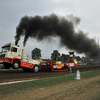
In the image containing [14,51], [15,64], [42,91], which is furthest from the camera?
[14,51]

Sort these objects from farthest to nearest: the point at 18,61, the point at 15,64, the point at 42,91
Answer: the point at 18,61
the point at 15,64
the point at 42,91

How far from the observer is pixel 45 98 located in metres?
4.07

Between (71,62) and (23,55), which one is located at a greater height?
(23,55)

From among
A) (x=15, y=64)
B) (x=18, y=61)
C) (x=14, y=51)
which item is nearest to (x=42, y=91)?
(x=15, y=64)

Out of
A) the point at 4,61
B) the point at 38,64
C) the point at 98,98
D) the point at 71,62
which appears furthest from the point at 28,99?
the point at 71,62

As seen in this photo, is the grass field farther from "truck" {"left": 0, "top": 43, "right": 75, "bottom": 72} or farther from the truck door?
the truck door

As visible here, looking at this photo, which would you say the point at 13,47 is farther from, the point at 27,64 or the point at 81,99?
the point at 81,99

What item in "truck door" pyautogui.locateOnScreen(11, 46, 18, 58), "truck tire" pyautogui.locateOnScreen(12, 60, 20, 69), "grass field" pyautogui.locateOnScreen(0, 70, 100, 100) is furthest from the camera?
"truck door" pyautogui.locateOnScreen(11, 46, 18, 58)

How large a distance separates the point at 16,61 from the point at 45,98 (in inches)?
394

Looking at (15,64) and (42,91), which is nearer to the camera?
(42,91)

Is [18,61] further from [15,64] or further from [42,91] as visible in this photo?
[42,91]

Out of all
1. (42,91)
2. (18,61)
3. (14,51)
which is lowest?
(42,91)

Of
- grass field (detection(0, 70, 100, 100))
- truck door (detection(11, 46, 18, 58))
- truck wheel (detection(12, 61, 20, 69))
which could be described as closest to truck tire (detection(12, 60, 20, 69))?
truck wheel (detection(12, 61, 20, 69))

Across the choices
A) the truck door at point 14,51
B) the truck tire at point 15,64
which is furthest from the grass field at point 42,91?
the truck door at point 14,51
